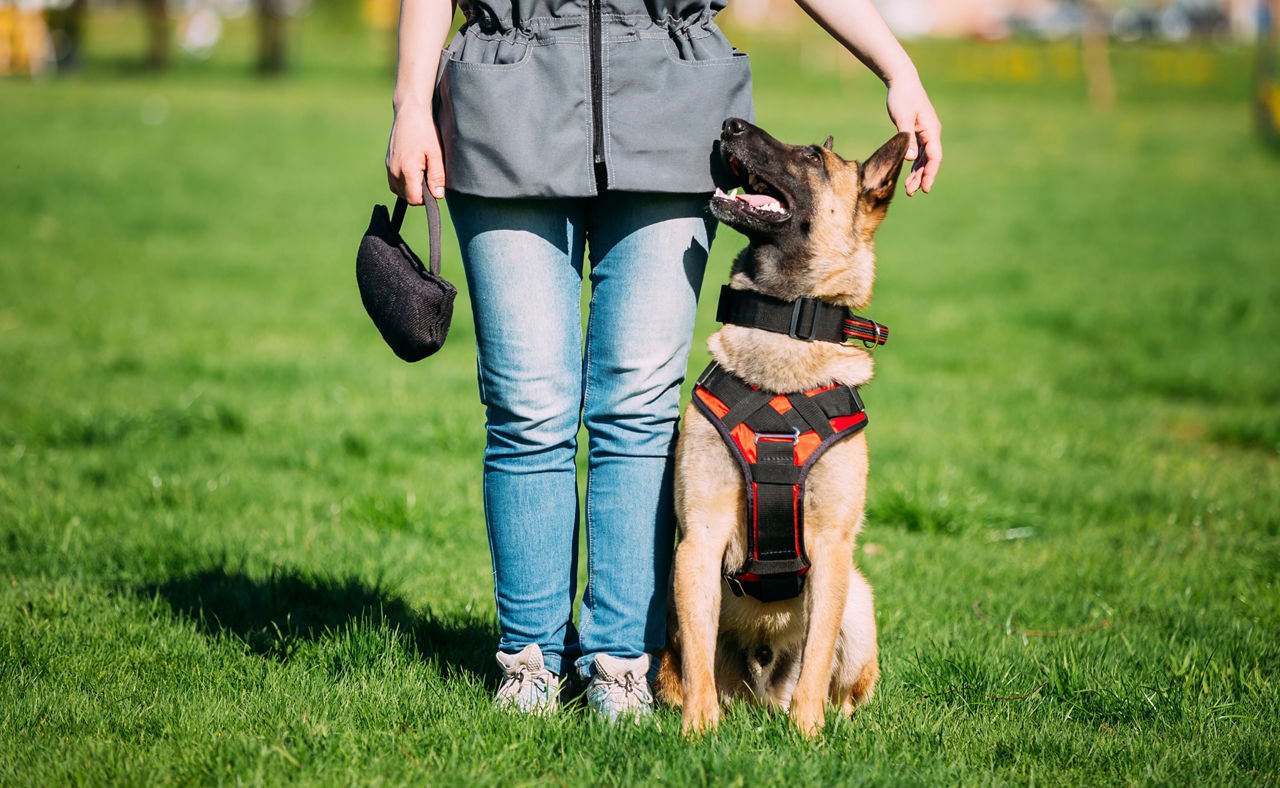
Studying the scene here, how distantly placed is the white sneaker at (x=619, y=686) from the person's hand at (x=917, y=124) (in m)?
1.56

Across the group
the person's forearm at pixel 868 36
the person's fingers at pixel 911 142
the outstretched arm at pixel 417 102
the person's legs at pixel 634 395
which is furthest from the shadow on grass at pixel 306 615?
the person's forearm at pixel 868 36

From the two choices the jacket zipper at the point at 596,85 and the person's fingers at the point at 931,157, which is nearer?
the jacket zipper at the point at 596,85

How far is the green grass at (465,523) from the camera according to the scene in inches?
112

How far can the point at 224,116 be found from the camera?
23.6 metres

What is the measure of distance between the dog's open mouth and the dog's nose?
76 mm

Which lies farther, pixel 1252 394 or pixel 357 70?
pixel 357 70

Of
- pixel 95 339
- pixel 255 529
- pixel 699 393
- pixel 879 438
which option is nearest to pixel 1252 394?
pixel 879 438

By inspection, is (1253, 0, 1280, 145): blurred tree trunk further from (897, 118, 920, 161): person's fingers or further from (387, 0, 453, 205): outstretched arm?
(387, 0, 453, 205): outstretched arm

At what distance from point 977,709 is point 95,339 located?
718 centimetres

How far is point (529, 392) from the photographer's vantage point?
296 cm

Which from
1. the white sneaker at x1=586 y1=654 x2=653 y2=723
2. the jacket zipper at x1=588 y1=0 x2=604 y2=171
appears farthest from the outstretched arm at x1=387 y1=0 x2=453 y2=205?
the white sneaker at x1=586 y1=654 x2=653 y2=723

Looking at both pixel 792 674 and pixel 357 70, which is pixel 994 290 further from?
pixel 357 70

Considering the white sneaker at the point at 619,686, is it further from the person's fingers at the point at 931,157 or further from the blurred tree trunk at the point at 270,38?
the blurred tree trunk at the point at 270,38

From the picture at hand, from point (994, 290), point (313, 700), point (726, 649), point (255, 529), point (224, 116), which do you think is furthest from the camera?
point (224, 116)
